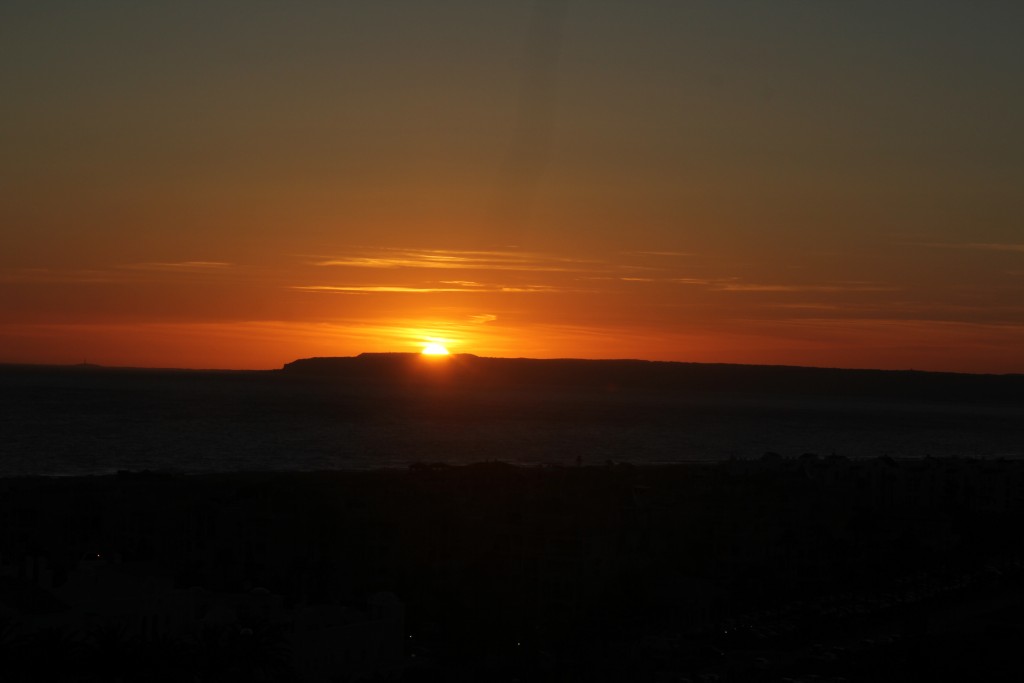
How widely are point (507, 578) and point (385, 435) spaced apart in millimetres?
84661

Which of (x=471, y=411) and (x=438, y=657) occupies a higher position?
(x=471, y=411)

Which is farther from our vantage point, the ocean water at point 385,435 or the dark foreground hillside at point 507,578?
the ocean water at point 385,435

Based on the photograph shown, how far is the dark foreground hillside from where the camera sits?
21203mm

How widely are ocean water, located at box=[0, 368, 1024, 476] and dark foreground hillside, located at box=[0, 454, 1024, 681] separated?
2735cm

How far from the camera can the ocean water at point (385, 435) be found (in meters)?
87.4

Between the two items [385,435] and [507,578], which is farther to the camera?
[385,435]

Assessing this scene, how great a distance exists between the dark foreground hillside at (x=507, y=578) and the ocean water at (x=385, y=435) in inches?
1077

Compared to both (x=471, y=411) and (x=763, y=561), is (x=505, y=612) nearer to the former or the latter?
(x=763, y=561)

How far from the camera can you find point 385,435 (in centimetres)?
11938

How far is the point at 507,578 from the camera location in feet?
117

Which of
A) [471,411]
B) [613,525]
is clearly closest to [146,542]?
[613,525]

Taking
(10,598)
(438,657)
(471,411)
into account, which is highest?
(471,411)

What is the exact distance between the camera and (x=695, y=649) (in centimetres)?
2886

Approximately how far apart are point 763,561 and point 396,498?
632 inches
